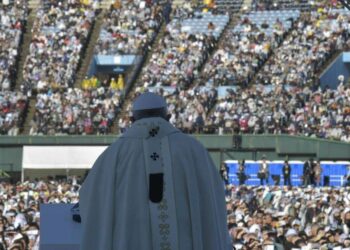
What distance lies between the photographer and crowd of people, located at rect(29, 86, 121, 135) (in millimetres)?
40844

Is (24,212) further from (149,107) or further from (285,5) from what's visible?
(285,5)

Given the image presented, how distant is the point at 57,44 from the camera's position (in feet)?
153

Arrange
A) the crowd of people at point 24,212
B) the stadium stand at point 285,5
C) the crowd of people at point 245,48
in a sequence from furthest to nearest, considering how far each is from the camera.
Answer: the stadium stand at point 285,5 → the crowd of people at point 245,48 → the crowd of people at point 24,212

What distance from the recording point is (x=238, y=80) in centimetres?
4297

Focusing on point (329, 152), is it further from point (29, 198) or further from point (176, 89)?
point (29, 198)

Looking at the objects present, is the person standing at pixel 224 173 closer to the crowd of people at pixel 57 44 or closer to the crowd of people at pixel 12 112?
the crowd of people at pixel 12 112

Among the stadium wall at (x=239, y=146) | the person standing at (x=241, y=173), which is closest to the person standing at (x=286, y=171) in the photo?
the person standing at (x=241, y=173)

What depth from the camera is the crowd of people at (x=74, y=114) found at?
134 ft

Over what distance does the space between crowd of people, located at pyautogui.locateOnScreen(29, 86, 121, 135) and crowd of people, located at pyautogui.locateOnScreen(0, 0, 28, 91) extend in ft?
7.69

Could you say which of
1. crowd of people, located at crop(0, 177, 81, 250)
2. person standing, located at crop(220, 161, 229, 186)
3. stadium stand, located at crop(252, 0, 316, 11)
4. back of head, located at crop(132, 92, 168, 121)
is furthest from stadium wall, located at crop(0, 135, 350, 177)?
back of head, located at crop(132, 92, 168, 121)

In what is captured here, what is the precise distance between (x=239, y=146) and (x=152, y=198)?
1287 inches

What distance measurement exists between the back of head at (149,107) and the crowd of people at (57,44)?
3771 centimetres

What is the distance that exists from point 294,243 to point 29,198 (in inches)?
492

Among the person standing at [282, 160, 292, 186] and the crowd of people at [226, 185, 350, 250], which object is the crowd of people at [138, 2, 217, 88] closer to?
the person standing at [282, 160, 292, 186]
